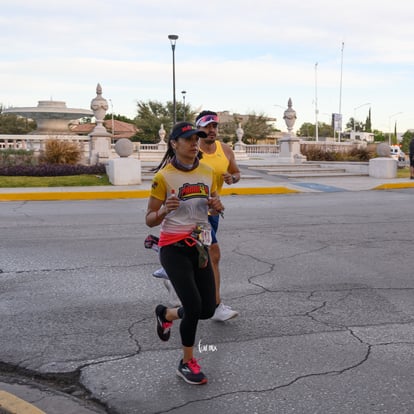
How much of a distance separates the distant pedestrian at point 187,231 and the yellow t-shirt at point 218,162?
98 cm

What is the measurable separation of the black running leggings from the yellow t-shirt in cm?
124

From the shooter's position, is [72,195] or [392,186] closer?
[72,195]

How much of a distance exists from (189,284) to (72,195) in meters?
12.4

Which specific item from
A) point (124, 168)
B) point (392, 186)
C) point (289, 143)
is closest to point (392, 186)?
point (392, 186)

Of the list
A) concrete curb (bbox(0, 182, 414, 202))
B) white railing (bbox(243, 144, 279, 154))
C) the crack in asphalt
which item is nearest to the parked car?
white railing (bbox(243, 144, 279, 154))

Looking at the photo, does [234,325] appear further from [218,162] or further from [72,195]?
[72,195]

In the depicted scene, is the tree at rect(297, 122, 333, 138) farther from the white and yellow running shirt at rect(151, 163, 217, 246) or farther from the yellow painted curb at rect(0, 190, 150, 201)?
the white and yellow running shirt at rect(151, 163, 217, 246)

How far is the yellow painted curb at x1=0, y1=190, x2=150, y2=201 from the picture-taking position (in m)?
15.4

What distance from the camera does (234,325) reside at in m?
4.97

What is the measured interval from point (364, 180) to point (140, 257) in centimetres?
1584

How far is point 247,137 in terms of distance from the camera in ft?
247

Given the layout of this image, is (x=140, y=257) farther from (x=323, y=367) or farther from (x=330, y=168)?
(x=330, y=168)

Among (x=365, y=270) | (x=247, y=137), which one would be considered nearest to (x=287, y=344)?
(x=365, y=270)

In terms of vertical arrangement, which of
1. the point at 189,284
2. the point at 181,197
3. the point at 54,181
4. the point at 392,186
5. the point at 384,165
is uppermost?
the point at 181,197
